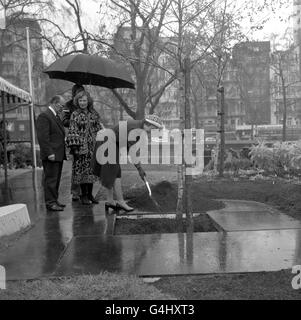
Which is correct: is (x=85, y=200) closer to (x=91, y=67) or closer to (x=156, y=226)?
(x=156, y=226)

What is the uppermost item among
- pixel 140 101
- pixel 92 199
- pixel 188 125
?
pixel 140 101

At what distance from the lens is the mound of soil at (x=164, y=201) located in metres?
7.64

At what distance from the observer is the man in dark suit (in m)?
7.45

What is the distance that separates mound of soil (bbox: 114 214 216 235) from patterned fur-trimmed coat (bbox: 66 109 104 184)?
1.38m

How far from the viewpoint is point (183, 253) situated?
5.04 metres

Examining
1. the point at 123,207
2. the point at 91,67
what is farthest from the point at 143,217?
the point at 91,67

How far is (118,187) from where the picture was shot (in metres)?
7.19

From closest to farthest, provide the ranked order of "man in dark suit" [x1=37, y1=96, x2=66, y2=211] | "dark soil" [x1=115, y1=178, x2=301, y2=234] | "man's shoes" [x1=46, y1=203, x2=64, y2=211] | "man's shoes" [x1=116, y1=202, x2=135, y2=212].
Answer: "dark soil" [x1=115, y1=178, x2=301, y2=234], "man's shoes" [x1=116, y1=202, x2=135, y2=212], "man in dark suit" [x1=37, y1=96, x2=66, y2=211], "man's shoes" [x1=46, y1=203, x2=64, y2=211]

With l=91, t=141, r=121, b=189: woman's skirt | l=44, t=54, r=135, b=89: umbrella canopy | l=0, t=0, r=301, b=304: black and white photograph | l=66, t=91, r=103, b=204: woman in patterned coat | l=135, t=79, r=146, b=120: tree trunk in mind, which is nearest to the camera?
l=0, t=0, r=301, b=304: black and white photograph

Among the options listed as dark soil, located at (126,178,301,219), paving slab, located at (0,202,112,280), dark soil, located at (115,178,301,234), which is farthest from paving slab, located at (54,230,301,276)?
dark soil, located at (126,178,301,219)

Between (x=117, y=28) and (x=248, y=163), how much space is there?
9157 millimetres

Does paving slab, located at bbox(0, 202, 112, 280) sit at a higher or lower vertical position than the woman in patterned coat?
lower

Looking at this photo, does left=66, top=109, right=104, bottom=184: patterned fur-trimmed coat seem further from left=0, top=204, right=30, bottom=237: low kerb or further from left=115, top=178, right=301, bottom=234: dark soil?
left=0, top=204, right=30, bottom=237: low kerb

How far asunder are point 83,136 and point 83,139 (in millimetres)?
49
